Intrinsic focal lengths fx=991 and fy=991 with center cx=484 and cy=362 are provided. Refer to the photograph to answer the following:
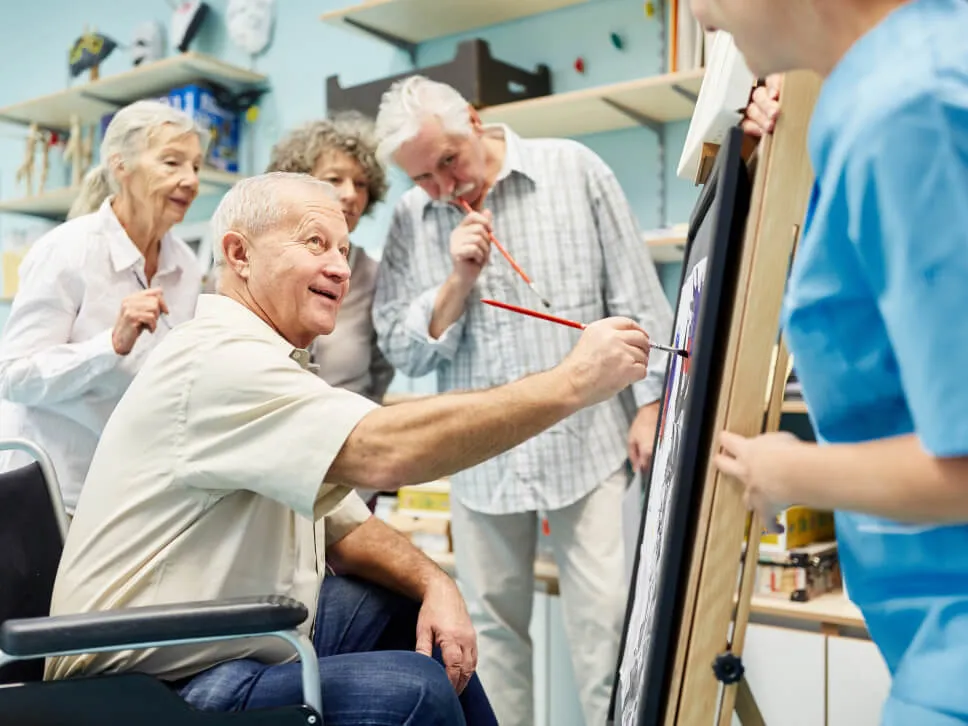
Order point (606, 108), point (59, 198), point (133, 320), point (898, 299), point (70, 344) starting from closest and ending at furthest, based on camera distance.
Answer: point (898, 299) → point (133, 320) → point (70, 344) → point (606, 108) → point (59, 198)

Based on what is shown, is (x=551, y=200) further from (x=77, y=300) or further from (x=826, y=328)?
(x=826, y=328)

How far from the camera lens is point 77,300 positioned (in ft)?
6.57

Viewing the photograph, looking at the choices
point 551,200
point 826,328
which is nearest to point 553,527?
point 551,200

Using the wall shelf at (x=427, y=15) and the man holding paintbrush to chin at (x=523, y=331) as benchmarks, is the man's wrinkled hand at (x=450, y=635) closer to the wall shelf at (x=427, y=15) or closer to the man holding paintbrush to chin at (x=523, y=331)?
the man holding paintbrush to chin at (x=523, y=331)

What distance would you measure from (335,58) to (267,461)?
272 cm

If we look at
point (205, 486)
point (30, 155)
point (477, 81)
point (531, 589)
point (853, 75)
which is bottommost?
point (531, 589)

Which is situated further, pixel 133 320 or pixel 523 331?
pixel 523 331

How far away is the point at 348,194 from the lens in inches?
86.4

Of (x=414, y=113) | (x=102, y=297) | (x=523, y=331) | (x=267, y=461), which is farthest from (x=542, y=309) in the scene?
(x=267, y=461)

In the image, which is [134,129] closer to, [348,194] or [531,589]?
[348,194]

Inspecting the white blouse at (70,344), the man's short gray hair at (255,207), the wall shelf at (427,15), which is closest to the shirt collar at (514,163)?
the white blouse at (70,344)

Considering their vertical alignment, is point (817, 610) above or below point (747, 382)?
below

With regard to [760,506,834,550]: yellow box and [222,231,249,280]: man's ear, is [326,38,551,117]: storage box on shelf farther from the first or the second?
[222,231,249,280]: man's ear

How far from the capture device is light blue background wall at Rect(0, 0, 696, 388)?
289cm
